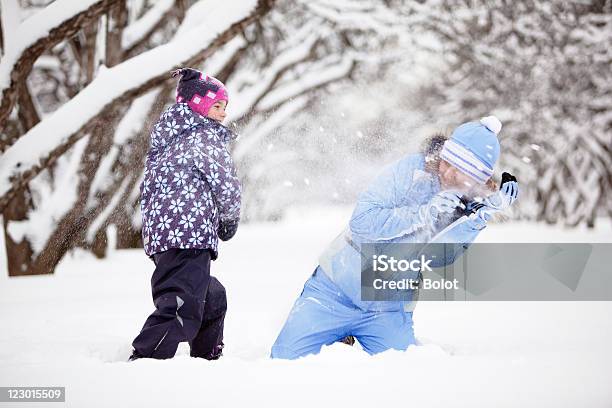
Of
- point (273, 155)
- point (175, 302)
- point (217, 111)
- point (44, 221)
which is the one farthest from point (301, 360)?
point (273, 155)

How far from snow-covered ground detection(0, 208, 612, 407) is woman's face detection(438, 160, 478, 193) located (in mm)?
750

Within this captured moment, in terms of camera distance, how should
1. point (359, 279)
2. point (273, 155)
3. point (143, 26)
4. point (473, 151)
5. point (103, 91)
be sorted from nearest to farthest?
point (473, 151)
point (359, 279)
point (103, 91)
point (143, 26)
point (273, 155)

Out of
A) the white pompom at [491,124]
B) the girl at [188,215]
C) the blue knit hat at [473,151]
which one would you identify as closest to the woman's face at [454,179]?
the blue knit hat at [473,151]

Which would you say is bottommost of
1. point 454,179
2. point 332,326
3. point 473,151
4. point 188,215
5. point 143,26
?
point 332,326

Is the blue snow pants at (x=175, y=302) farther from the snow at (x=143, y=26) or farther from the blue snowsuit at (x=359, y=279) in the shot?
the snow at (x=143, y=26)

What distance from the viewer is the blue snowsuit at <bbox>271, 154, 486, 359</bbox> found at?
3.19m

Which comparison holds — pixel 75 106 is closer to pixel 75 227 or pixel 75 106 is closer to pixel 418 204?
pixel 75 227

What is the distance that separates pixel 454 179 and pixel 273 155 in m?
17.8

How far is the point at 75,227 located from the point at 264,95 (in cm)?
532

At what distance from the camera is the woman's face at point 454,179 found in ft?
10.4

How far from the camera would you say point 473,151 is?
310 centimetres

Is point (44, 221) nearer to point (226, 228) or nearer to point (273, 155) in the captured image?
point (226, 228)

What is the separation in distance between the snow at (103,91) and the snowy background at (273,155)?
→ 1cm

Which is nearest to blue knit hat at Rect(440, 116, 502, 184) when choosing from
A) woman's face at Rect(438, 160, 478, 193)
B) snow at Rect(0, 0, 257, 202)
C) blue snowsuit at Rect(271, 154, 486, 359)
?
woman's face at Rect(438, 160, 478, 193)
